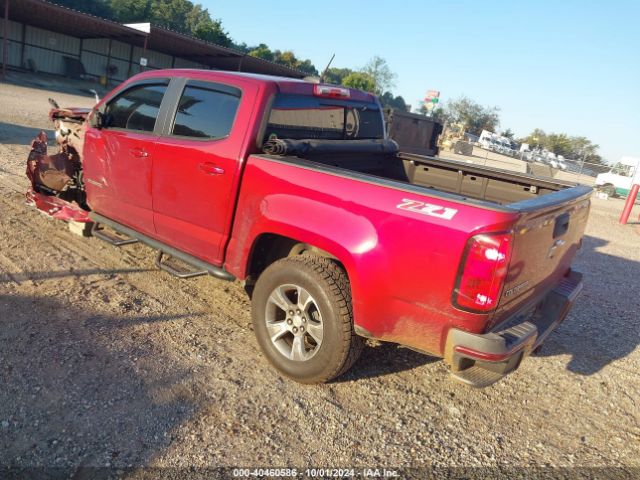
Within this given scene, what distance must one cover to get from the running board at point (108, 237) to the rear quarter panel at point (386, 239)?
1.97 metres

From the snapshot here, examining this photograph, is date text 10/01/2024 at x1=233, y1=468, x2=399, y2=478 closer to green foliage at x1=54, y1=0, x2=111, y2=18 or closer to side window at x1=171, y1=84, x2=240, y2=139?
side window at x1=171, y1=84, x2=240, y2=139

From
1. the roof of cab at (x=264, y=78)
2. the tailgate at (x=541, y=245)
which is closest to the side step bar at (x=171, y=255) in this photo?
the roof of cab at (x=264, y=78)

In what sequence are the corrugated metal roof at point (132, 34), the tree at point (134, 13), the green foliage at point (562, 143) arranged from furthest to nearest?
the tree at point (134, 13), the green foliage at point (562, 143), the corrugated metal roof at point (132, 34)

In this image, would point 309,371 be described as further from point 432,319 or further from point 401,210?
point 401,210

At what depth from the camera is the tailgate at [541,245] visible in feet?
8.66

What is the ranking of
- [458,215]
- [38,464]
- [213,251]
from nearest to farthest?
[38,464] < [458,215] < [213,251]

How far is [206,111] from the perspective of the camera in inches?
150

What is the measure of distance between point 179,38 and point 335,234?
3081 centimetres

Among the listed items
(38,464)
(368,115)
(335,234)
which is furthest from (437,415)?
(368,115)

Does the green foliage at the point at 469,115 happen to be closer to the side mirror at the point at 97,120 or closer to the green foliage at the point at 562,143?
the green foliage at the point at 562,143

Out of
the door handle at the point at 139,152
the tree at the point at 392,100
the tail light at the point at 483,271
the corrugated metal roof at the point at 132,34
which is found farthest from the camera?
the tree at the point at 392,100

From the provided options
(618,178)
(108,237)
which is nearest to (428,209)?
(108,237)

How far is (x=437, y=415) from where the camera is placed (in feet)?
10.6

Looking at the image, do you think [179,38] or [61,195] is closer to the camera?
[61,195]
